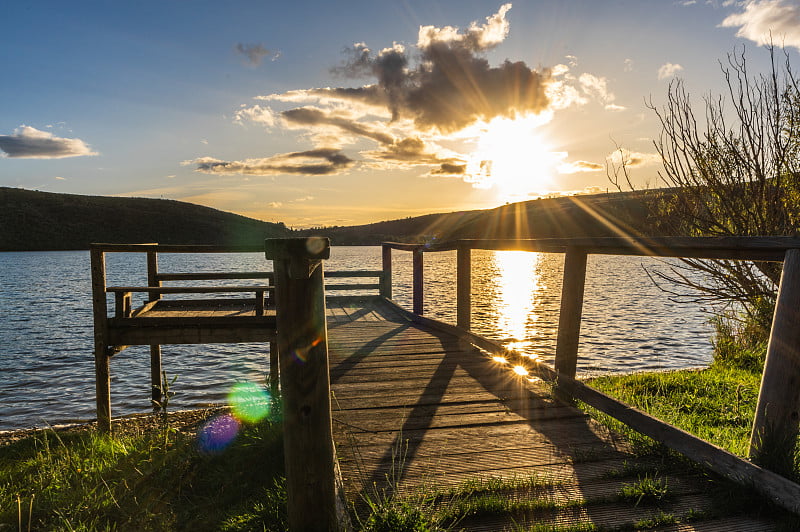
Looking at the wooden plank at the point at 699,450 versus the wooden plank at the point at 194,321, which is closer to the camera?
the wooden plank at the point at 699,450

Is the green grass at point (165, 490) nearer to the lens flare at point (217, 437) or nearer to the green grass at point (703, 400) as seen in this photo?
the lens flare at point (217, 437)

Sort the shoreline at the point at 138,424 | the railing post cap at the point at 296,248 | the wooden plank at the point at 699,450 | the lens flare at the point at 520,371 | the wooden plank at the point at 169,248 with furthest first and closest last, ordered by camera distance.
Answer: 1. the shoreline at the point at 138,424
2. the wooden plank at the point at 169,248
3. the lens flare at the point at 520,371
4. the wooden plank at the point at 699,450
5. the railing post cap at the point at 296,248

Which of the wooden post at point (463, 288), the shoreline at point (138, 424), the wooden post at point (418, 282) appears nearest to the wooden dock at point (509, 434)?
the wooden post at point (463, 288)

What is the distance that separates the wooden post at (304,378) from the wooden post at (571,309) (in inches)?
97.3

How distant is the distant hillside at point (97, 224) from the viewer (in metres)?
104

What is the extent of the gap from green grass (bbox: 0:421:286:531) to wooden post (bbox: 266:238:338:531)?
67 centimetres

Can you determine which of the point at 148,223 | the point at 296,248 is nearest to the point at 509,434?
the point at 296,248

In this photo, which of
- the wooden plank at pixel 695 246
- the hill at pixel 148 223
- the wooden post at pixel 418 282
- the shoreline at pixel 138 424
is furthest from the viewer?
the hill at pixel 148 223

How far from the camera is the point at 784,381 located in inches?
99.7

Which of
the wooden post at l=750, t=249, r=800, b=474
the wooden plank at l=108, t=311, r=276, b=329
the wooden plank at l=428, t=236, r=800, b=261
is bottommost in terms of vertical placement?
the wooden plank at l=108, t=311, r=276, b=329

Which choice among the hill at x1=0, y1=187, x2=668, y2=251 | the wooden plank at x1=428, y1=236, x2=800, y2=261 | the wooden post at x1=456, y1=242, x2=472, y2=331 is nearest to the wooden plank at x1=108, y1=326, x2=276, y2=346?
the wooden post at x1=456, y1=242, x2=472, y2=331

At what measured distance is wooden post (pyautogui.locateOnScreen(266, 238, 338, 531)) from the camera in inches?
80.8

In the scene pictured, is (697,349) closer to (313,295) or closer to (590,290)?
(313,295)

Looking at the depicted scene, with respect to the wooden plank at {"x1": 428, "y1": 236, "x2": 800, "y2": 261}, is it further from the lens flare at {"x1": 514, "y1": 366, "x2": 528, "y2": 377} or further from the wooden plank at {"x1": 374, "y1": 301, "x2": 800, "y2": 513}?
the lens flare at {"x1": 514, "y1": 366, "x2": 528, "y2": 377}
